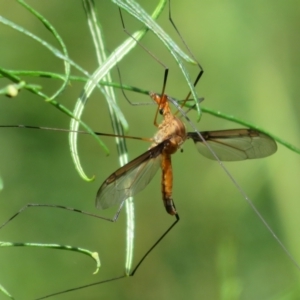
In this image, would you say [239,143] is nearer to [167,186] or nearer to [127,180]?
[167,186]

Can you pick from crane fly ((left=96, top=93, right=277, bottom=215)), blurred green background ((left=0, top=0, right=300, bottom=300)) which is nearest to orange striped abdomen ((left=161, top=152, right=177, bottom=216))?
crane fly ((left=96, top=93, right=277, bottom=215))

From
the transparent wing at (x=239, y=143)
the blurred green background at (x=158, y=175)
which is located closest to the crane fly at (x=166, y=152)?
the transparent wing at (x=239, y=143)

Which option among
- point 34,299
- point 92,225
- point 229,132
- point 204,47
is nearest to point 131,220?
point 229,132

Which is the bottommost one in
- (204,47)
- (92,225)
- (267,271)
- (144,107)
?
(267,271)

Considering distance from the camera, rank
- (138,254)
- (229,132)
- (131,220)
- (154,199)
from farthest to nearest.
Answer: (154,199)
(138,254)
(229,132)
(131,220)

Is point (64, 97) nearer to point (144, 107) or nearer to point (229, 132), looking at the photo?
point (144, 107)

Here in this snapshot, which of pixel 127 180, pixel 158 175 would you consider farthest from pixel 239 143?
pixel 158 175
